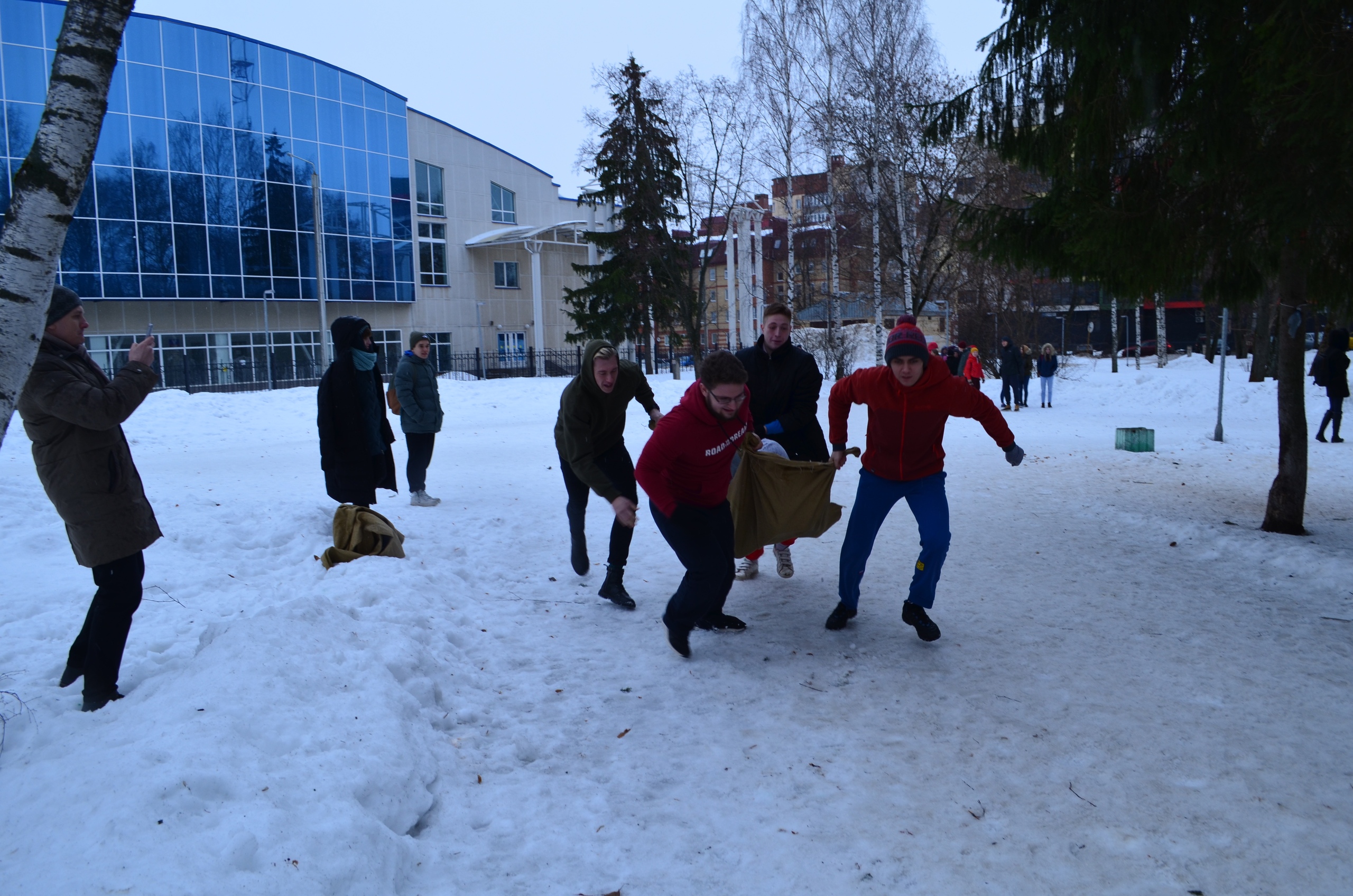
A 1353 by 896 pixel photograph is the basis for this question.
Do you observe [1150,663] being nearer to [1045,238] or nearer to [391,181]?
[1045,238]

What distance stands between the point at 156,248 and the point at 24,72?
24.5 feet

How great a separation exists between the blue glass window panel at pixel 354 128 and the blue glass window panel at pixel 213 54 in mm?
5521

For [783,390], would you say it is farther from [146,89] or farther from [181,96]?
[181,96]

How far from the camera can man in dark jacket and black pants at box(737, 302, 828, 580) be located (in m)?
6.49

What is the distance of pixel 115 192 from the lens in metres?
35.5

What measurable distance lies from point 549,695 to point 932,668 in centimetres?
213

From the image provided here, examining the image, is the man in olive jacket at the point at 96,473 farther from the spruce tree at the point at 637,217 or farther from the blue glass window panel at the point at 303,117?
the blue glass window panel at the point at 303,117

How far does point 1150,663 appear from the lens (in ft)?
16.5

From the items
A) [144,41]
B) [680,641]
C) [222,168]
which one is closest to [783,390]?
[680,641]

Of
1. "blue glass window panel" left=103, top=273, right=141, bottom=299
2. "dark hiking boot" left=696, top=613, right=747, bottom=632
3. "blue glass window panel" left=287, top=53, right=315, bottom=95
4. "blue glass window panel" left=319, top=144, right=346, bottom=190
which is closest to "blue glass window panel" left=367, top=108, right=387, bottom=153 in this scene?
"blue glass window panel" left=319, top=144, right=346, bottom=190

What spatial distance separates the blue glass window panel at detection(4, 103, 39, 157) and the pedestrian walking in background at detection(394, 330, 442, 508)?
3179 cm

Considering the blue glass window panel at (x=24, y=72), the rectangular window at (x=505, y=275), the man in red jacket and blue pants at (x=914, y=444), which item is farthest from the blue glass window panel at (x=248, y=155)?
the man in red jacket and blue pants at (x=914, y=444)

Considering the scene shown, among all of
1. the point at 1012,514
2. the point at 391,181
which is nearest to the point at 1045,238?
the point at 1012,514

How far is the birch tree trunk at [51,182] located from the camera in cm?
311
